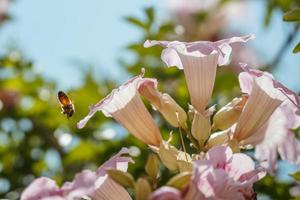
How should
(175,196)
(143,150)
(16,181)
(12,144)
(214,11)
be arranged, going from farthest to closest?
(214,11), (12,144), (16,181), (143,150), (175,196)

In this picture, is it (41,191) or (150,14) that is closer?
(41,191)

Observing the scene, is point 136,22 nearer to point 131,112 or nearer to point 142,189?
point 131,112

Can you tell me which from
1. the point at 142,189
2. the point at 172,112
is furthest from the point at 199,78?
the point at 142,189

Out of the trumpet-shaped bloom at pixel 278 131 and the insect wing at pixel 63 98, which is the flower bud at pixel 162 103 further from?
the insect wing at pixel 63 98

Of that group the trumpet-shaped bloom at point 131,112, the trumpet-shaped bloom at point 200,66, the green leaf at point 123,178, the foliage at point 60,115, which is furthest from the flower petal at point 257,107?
the foliage at point 60,115

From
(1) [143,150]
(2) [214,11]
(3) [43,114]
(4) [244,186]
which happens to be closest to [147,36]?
(1) [143,150]

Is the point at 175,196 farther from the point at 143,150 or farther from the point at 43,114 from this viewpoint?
the point at 43,114
